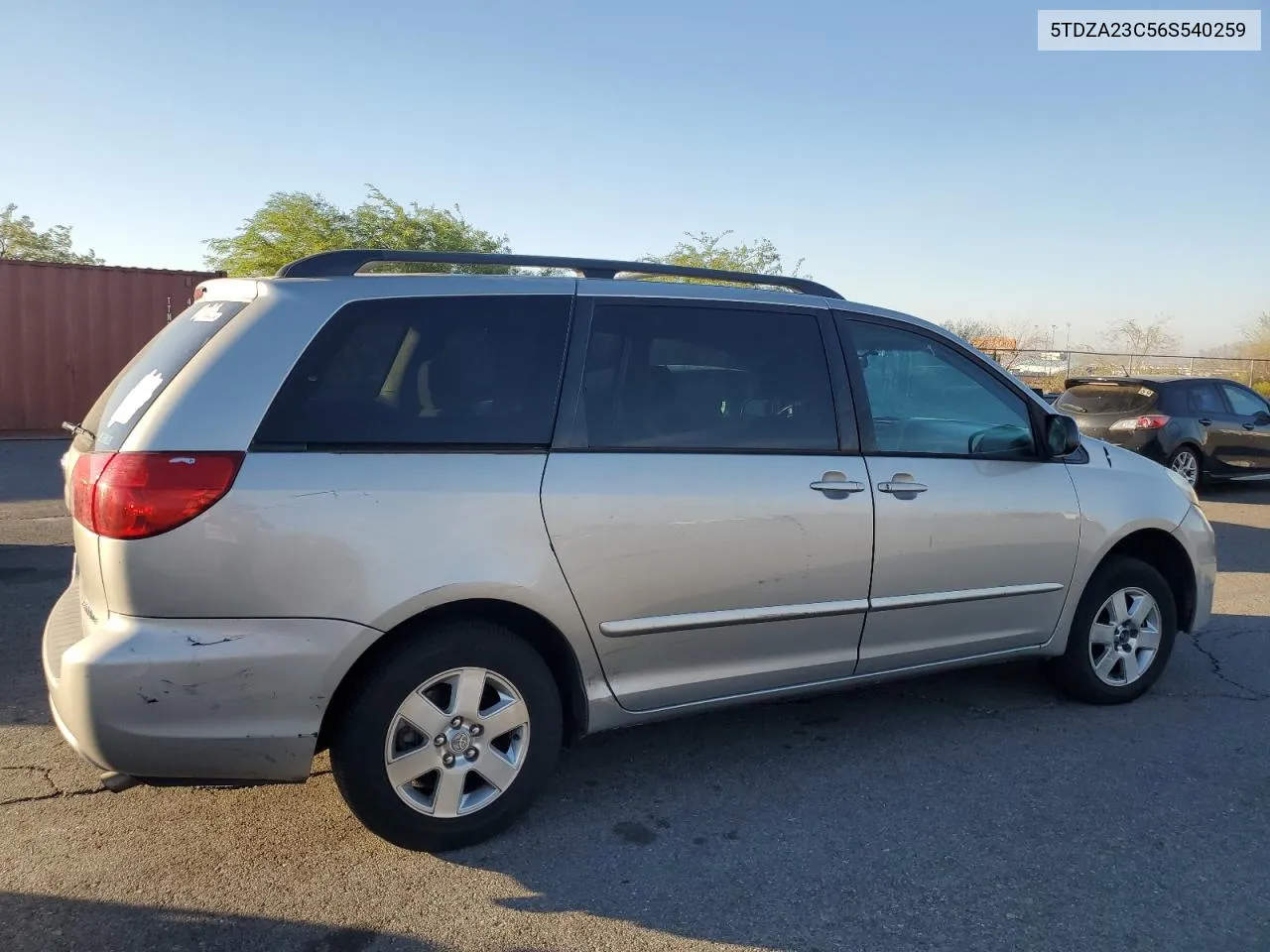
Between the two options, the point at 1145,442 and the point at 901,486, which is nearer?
the point at 901,486

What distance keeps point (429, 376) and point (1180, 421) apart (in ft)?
36.6

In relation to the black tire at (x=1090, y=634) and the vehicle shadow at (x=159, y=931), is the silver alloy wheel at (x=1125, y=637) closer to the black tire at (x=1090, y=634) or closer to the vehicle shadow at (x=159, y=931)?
the black tire at (x=1090, y=634)

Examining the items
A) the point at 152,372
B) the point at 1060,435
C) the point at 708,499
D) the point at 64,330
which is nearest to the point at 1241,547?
the point at 1060,435

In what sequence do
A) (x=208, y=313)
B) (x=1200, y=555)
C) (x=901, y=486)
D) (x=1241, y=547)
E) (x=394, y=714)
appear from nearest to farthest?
(x=394, y=714), (x=208, y=313), (x=901, y=486), (x=1200, y=555), (x=1241, y=547)

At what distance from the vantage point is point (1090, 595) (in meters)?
4.42

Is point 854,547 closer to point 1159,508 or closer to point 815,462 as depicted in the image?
point 815,462

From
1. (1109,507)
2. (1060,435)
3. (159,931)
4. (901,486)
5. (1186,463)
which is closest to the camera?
(159,931)

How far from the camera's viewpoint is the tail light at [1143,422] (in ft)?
38.2

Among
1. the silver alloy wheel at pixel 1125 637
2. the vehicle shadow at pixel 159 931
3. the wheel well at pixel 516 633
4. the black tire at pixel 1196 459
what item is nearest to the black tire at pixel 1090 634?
the silver alloy wheel at pixel 1125 637

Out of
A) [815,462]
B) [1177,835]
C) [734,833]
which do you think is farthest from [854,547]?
[1177,835]

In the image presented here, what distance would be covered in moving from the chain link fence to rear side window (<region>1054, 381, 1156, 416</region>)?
17.5m

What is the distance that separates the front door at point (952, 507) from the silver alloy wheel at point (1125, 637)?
34 cm

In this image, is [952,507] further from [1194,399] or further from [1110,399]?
[1194,399]

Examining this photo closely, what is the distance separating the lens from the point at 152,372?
119 inches
